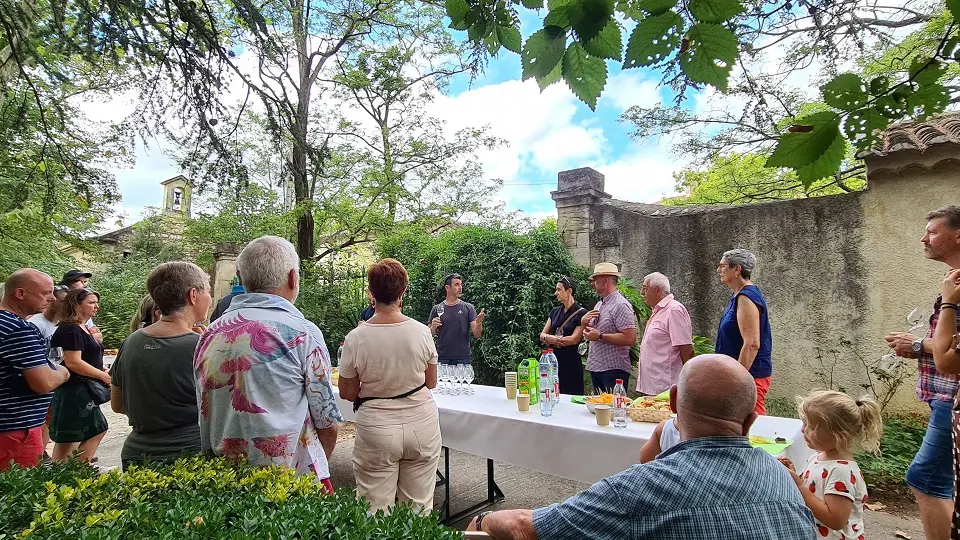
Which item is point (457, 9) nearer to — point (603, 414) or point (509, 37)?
point (509, 37)

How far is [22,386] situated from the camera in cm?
253

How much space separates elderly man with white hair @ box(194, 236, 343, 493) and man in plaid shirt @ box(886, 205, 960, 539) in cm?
278

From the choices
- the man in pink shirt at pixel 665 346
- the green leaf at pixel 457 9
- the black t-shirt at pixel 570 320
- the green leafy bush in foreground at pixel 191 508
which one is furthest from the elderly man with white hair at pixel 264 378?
the black t-shirt at pixel 570 320

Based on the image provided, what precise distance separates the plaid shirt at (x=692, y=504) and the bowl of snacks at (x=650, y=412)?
→ 1409 mm

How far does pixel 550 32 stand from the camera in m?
1.13

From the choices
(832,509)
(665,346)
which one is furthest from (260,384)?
(665,346)

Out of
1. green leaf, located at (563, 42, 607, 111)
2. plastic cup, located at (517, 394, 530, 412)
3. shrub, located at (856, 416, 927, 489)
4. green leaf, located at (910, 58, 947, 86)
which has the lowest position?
shrub, located at (856, 416, 927, 489)

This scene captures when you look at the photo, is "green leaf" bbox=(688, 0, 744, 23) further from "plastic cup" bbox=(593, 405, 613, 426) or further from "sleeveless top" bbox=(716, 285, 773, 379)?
"sleeveless top" bbox=(716, 285, 773, 379)

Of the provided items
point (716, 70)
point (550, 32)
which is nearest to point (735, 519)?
point (716, 70)

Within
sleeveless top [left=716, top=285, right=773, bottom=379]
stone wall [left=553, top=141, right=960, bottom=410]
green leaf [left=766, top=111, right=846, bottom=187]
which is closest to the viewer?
green leaf [left=766, top=111, right=846, bottom=187]

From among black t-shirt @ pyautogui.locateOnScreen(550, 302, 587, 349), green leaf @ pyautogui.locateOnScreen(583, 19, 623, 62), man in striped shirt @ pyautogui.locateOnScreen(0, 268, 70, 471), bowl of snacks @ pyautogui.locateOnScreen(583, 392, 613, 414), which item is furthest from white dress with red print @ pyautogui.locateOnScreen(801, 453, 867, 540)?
man in striped shirt @ pyautogui.locateOnScreen(0, 268, 70, 471)

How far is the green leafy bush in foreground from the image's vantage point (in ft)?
3.79

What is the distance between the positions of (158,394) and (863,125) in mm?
2485

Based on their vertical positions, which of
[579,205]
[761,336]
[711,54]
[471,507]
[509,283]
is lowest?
[471,507]
